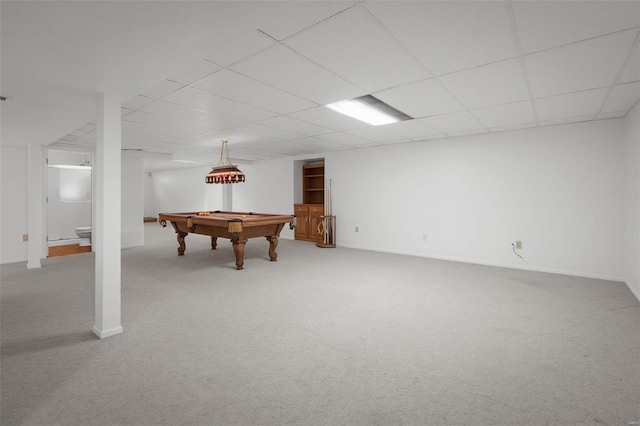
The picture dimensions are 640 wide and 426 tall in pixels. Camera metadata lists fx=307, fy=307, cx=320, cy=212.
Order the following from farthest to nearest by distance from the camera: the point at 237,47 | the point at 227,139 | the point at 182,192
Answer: the point at 182,192 < the point at 227,139 < the point at 237,47

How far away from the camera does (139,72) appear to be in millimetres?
2262

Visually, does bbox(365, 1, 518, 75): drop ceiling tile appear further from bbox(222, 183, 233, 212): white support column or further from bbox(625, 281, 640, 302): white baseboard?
bbox(222, 183, 233, 212): white support column

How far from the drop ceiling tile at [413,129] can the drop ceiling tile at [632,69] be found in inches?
83.5

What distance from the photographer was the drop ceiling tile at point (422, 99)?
3.07 meters

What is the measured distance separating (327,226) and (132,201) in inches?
184

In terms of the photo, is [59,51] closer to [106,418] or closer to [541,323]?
[106,418]

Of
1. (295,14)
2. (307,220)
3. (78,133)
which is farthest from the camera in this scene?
(307,220)

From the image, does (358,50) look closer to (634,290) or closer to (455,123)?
(455,123)

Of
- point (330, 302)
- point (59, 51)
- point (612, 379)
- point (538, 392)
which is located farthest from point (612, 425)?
point (59, 51)

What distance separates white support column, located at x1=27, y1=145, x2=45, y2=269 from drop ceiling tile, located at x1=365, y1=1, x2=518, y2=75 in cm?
608

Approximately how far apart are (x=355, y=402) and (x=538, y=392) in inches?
42.7

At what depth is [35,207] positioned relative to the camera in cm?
511

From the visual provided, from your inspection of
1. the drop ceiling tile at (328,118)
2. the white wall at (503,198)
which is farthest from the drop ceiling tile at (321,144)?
the drop ceiling tile at (328,118)

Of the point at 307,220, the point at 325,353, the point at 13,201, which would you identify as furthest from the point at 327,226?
the point at 13,201
